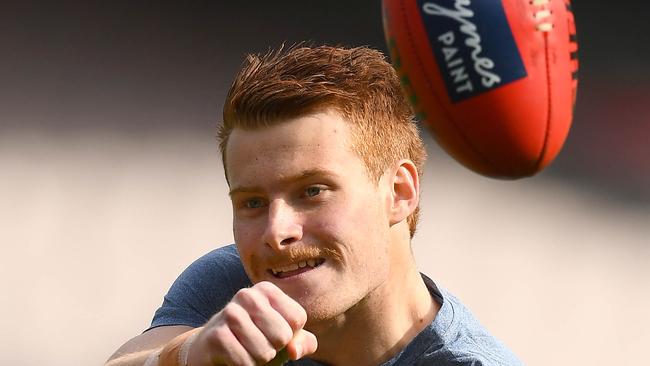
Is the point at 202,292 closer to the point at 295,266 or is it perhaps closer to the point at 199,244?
the point at 295,266

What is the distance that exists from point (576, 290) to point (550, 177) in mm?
360

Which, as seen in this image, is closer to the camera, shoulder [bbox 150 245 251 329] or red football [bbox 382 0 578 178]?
red football [bbox 382 0 578 178]

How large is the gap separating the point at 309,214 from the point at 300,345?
0.37 meters

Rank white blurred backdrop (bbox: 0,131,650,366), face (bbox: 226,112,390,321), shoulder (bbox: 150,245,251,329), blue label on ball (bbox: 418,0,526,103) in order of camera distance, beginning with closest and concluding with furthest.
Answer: blue label on ball (bbox: 418,0,526,103), face (bbox: 226,112,390,321), shoulder (bbox: 150,245,251,329), white blurred backdrop (bbox: 0,131,650,366)

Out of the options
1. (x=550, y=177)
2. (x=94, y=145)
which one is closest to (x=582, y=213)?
(x=550, y=177)

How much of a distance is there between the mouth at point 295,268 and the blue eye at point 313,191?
0.10 m

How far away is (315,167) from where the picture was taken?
5.90 feet

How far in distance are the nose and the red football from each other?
248mm

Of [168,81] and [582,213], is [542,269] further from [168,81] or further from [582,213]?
[168,81]

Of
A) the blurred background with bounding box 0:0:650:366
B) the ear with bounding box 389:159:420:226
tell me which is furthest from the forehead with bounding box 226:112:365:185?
the blurred background with bounding box 0:0:650:366

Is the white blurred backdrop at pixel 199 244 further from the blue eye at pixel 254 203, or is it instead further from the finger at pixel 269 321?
the finger at pixel 269 321

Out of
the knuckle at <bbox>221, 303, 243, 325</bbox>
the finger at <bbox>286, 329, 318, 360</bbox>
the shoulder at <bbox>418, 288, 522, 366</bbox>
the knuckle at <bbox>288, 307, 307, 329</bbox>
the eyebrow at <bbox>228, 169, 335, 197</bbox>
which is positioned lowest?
the shoulder at <bbox>418, 288, 522, 366</bbox>

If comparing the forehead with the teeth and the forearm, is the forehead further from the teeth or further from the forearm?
the forearm

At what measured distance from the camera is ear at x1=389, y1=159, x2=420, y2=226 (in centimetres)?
193
